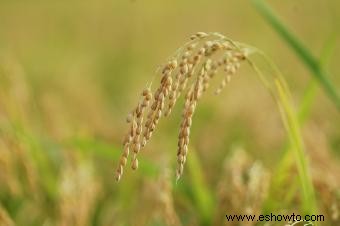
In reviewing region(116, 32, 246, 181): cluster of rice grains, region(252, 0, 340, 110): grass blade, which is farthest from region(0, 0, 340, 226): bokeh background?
region(116, 32, 246, 181): cluster of rice grains

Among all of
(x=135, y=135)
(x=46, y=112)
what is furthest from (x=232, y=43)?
(x=46, y=112)

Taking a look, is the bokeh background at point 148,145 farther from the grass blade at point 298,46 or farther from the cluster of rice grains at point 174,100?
the cluster of rice grains at point 174,100

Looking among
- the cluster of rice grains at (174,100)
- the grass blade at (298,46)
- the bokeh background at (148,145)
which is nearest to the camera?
the cluster of rice grains at (174,100)

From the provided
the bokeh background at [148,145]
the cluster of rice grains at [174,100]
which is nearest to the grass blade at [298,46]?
the bokeh background at [148,145]

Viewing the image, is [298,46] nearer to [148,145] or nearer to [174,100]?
[174,100]

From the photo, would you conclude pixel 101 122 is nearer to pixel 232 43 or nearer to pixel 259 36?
pixel 232 43

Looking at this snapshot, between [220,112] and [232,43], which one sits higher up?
[232,43]

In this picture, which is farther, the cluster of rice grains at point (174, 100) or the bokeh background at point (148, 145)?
the bokeh background at point (148, 145)

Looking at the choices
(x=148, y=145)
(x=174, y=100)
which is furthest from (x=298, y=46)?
(x=148, y=145)
